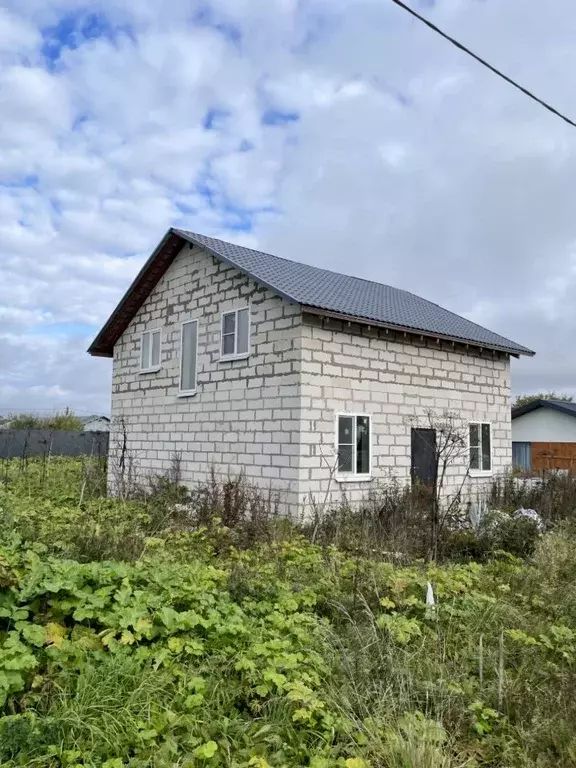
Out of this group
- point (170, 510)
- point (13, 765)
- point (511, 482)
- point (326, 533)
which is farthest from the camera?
point (511, 482)

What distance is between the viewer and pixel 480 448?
47.6 feet

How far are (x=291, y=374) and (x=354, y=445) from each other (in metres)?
1.97

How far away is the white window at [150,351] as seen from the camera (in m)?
15.3

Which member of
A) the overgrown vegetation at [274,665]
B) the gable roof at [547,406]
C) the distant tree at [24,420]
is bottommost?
the overgrown vegetation at [274,665]

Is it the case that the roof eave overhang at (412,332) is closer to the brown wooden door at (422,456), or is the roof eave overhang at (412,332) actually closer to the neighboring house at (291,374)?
the neighboring house at (291,374)

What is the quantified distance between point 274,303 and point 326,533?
4640 millimetres

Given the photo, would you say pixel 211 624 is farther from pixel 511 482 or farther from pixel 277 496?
pixel 511 482

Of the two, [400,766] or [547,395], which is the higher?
[547,395]

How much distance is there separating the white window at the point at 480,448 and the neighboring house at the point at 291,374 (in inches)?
1.4

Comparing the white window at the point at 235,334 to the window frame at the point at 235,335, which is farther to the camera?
the white window at the point at 235,334

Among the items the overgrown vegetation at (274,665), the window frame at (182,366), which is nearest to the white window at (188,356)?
the window frame at (182,366)

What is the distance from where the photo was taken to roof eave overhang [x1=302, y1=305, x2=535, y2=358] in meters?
10.9

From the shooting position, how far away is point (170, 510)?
10.1 meters

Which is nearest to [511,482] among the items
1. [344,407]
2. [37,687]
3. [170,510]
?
[344,407]
